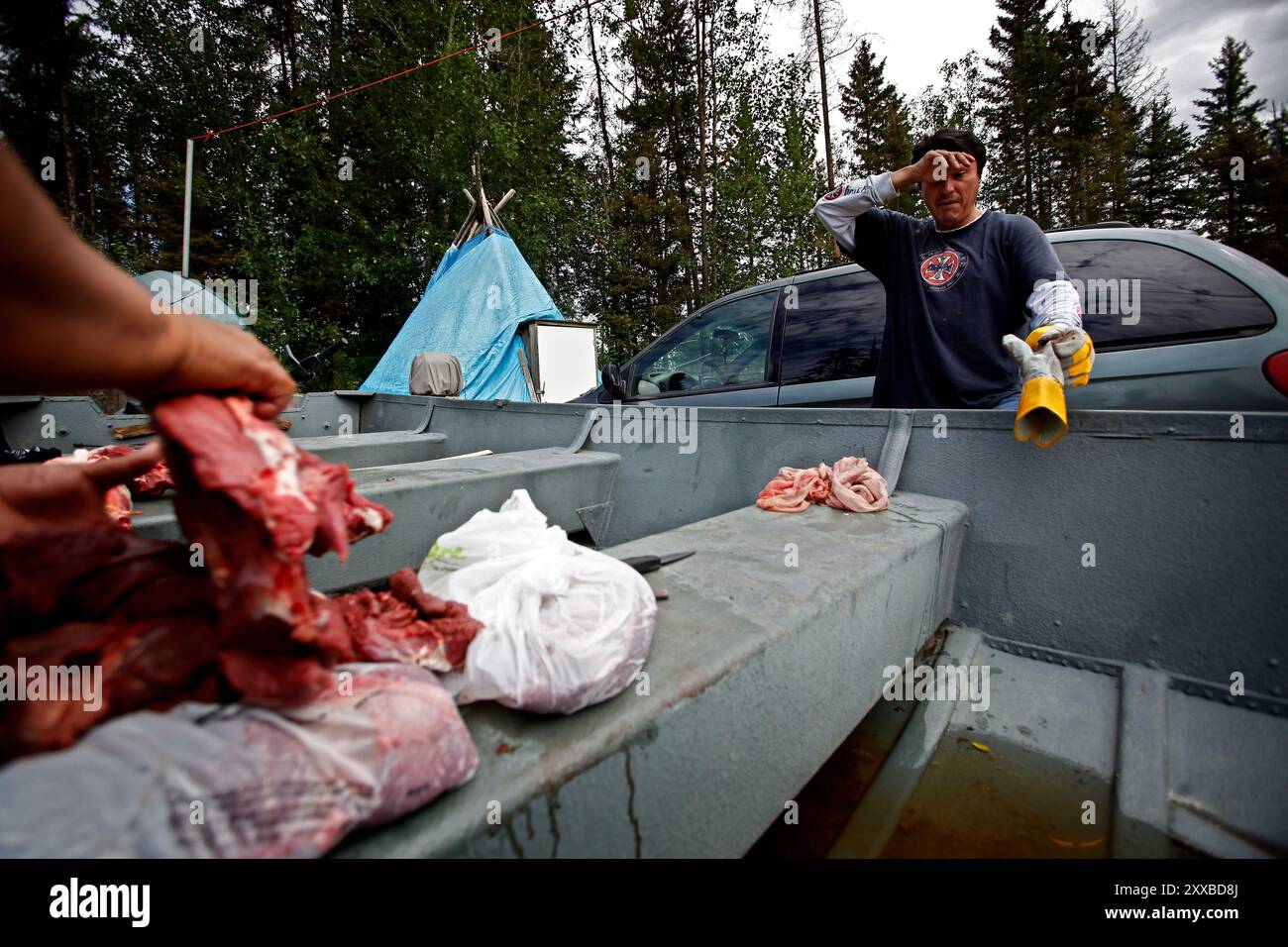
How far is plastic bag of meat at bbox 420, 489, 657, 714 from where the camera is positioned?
3.35ft

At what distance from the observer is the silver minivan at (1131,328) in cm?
262

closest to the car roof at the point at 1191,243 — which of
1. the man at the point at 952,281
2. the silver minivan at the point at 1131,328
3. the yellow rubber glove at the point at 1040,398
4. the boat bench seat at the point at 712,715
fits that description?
the silver minivan at the point at 1131,328

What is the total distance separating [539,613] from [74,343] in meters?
0.84

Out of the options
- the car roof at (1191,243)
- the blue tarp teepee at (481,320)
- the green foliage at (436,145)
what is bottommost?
the car roof at (1191,243)

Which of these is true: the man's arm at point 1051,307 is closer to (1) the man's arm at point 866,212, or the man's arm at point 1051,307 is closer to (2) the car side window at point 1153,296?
(1) the man's arm at point 866,212

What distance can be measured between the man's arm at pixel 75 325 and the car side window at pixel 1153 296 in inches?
153

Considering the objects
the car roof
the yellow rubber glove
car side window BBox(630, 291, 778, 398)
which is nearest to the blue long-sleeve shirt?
the yellow rubber glove

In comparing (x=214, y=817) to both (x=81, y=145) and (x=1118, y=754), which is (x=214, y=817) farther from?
(x=81, y=145)

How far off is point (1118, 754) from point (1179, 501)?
928 mm

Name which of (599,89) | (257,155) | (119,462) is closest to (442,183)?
(257,155)

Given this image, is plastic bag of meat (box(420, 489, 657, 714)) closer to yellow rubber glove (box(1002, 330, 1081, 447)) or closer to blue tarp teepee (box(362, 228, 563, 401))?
yellow rubber glove (box(1002, 330, 1081, 447))

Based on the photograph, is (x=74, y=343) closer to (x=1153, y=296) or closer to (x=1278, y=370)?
(x=1278, y=370)
